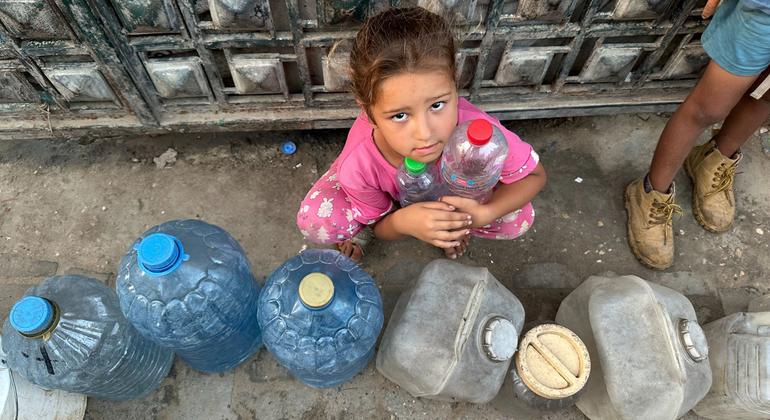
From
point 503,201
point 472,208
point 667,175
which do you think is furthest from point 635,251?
point 472,208

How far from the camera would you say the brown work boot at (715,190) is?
2.29 m

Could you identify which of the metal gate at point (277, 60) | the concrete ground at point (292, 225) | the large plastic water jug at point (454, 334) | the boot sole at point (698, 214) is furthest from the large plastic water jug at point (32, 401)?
the boot sole at point (698, 214)

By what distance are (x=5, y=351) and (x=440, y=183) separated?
65.2 inches

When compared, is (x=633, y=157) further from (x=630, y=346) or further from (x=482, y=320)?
(x=482, y=320)

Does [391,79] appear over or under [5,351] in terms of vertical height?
over

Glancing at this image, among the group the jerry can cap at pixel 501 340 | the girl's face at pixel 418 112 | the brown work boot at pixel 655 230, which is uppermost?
the girl's face at pixel 418 112

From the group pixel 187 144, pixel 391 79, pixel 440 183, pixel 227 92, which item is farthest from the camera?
pixel 187 144

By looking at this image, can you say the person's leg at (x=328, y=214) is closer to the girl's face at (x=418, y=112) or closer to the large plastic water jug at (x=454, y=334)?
the large plastic water jug at (x=454, y=334)

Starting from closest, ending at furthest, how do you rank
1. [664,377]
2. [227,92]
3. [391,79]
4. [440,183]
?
[391,79], [664,377], [440,183], [227,92]

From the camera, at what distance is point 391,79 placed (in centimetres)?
131

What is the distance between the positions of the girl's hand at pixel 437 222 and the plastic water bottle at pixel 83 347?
115cm

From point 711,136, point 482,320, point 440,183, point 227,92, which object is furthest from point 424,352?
point 711,136

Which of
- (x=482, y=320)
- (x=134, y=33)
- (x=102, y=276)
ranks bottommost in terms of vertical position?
(x=102, y=276)

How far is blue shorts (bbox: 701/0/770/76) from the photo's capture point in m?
1.51
